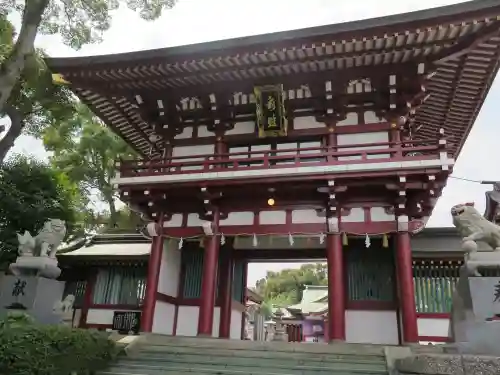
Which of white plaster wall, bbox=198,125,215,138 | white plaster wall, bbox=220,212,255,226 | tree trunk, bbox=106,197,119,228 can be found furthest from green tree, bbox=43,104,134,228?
white plaster wall, bbox=220,212,255,226

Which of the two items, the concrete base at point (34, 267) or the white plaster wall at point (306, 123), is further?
the white plaster wall at point (306, 123)

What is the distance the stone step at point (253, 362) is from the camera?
7184mm

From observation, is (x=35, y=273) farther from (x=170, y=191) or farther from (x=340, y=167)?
(x=340, y=167)

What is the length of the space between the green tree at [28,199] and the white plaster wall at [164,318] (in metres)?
5.59

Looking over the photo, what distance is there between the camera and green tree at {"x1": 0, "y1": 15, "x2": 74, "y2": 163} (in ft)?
46.7

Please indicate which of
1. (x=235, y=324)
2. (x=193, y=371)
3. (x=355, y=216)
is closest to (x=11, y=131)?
(x=235, y=324)

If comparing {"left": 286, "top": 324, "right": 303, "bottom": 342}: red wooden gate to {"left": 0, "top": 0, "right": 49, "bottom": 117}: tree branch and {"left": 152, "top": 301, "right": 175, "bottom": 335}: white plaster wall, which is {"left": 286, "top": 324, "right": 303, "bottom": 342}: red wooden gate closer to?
{"left": 152, "top": 301, "right": 175, "bottom": 335}: white plaster wall

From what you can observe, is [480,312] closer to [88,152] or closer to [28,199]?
[28,199]

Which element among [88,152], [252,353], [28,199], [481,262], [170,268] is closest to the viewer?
[481,262]

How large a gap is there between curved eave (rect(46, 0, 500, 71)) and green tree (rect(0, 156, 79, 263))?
5.34 metres

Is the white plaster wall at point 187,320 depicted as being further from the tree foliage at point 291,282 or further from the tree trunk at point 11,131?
the tree foliage at point 291,282

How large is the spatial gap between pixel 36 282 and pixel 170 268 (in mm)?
4256

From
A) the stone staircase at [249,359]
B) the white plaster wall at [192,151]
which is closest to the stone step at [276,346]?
the stone staircase at [249,359]

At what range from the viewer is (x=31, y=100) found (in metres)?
16.0
